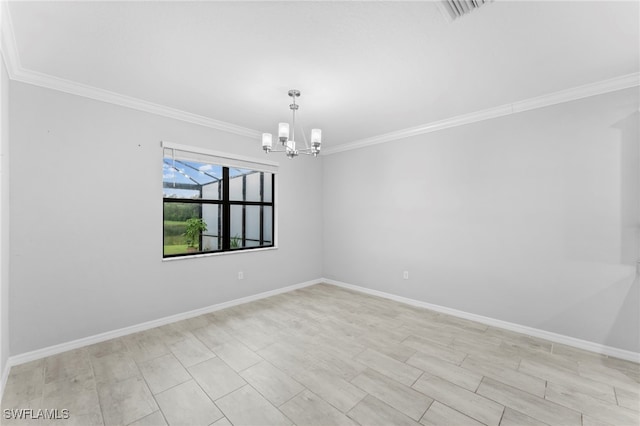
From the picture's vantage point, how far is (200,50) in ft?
6.95

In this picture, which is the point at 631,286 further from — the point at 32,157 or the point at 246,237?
the point at 32,157

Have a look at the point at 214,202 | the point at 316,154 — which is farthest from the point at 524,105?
the point at 214,202

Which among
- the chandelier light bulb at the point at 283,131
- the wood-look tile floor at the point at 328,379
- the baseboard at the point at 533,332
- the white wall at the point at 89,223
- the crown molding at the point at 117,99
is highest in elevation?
the crown molding at the point at 117,99

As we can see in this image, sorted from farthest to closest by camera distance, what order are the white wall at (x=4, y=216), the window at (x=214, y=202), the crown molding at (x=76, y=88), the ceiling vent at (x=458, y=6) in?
the window at (x=214, y=202)
the white wall at (x=4, y=216)
the crown molding at (x=76, y=88)
the ceiling vent at (x=458, y=6)

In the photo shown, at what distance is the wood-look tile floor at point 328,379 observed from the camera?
1.81 m

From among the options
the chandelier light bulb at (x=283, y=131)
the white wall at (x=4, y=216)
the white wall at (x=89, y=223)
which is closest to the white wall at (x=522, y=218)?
the chandelier light bulb at (x=283, y=131)

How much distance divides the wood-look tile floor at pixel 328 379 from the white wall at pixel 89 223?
0.35 meters

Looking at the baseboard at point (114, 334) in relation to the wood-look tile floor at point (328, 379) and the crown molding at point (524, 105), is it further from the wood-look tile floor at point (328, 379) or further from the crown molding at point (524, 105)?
the crown molding at point (524, 105)

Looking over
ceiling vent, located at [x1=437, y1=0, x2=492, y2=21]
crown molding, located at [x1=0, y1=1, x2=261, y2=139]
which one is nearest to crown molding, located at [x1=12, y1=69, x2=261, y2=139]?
crown molding, located at [x1=0, y1=1, x2=261, y2=139]

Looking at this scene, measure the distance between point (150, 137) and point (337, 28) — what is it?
251 cm

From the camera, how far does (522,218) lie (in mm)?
3107

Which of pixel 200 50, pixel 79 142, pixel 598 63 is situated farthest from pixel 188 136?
pixel 598 63

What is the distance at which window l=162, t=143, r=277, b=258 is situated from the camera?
136 inches

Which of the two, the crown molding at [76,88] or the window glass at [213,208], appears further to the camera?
the window glass at [213,208]
